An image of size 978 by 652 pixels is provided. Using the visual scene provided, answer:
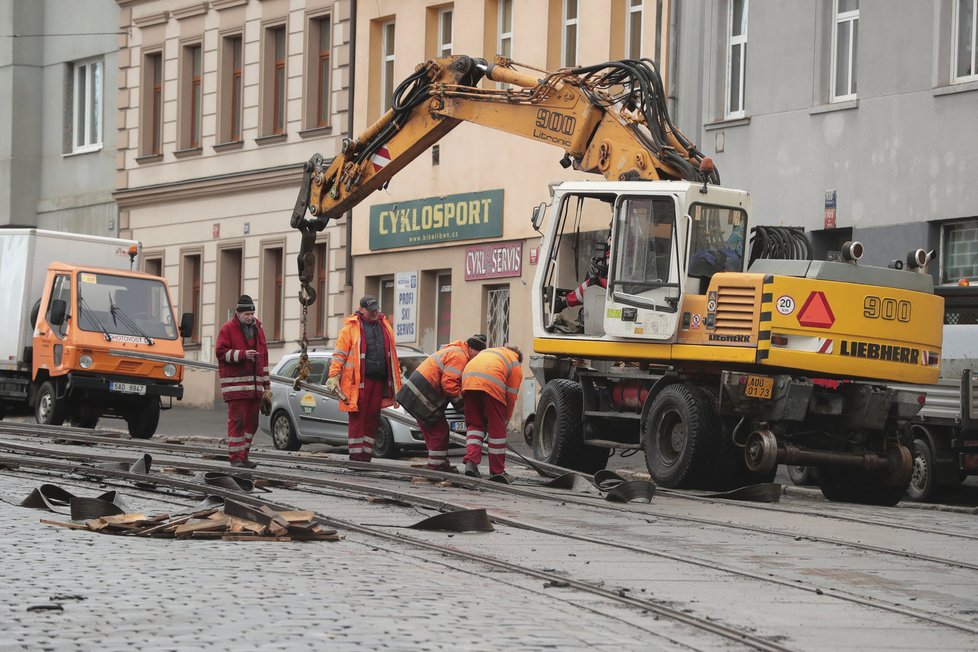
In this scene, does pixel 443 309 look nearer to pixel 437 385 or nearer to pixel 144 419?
pixel 144 419

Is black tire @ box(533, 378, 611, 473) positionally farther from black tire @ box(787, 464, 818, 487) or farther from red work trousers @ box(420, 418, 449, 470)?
black tire @ box(787, 464, 818, 487)

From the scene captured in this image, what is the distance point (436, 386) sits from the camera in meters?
Answer: 19.1

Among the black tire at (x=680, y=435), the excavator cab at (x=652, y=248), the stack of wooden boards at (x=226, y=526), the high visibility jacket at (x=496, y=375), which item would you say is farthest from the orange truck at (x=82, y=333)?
the stack of wooden boards at (x=226, y=526)

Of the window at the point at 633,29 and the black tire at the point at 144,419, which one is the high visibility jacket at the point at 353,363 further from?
the window at the point at 633,29

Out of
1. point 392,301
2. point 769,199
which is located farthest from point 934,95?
point 392,301

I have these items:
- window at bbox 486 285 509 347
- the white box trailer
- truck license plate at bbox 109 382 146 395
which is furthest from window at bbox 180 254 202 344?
truck license plate at bbox 109 382 146 395

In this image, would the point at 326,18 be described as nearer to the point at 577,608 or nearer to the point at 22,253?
the point at 22,253

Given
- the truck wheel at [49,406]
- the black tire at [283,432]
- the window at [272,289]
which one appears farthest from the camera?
the window at [272,289]

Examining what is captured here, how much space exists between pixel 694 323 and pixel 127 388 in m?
12.0

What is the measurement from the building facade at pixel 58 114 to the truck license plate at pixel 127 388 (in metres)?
16.5

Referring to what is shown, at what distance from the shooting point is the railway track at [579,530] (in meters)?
10.1

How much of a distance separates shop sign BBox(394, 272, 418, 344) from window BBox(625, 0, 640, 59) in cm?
679

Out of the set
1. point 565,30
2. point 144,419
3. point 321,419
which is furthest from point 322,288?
point 321,419

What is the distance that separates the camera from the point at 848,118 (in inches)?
1064
